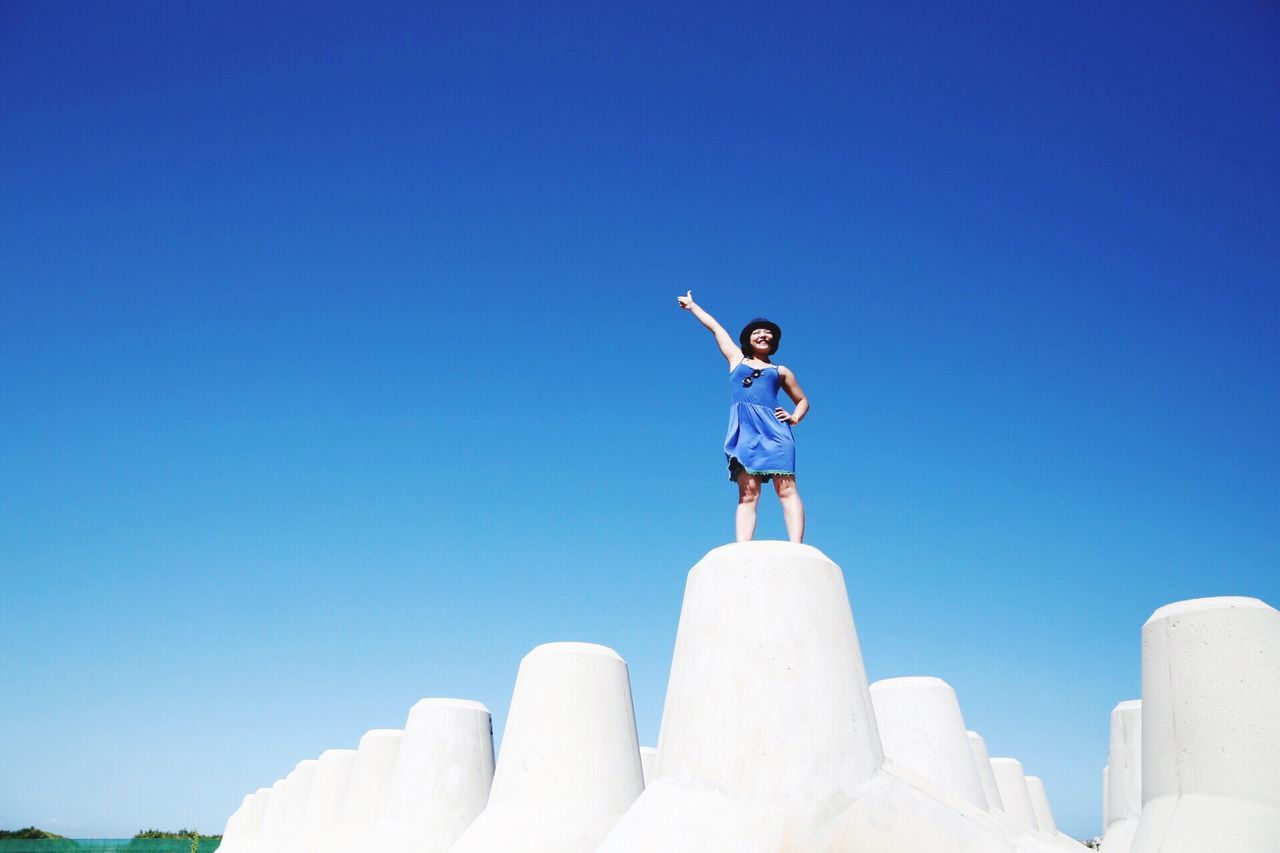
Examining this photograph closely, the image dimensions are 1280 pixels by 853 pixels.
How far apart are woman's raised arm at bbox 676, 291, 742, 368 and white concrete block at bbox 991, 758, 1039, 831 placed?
22.9ft

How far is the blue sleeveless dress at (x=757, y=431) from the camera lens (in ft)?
19.7

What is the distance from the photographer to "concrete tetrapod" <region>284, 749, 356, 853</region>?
12.3 m

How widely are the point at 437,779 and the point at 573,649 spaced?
2971 mm

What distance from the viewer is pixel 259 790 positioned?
69.5ft

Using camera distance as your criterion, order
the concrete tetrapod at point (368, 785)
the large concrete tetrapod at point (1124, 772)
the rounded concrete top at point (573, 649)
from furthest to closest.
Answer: the concrete tetrapod at point (368, 785), the large concrete tetrapod at point (1124, 772), the rounded concrete top at point (573, 649)

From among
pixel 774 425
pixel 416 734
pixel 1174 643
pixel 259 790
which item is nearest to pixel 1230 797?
pixel 1174 643

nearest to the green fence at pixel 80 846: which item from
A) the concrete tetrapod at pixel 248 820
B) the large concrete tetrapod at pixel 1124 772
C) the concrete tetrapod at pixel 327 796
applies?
the concrete tetrapod at pixel 248 820

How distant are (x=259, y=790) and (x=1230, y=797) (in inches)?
870

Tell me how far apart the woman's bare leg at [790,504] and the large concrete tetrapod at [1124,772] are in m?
4.37

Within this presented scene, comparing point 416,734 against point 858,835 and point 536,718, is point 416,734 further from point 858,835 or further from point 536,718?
point 858,835

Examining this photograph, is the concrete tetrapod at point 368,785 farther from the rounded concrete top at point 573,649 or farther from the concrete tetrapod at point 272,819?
the concrete tetrapod at point 272,819

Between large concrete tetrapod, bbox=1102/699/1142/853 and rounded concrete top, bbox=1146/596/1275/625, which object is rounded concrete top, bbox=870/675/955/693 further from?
rounded concrete top, bbox=1146/596/1275/625

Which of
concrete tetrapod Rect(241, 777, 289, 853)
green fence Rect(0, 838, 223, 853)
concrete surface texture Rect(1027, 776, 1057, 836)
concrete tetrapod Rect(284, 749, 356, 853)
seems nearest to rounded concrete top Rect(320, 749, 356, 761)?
concrete tetrapod Rect(284, 749, 356, 853)

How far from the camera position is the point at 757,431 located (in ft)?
20.2
